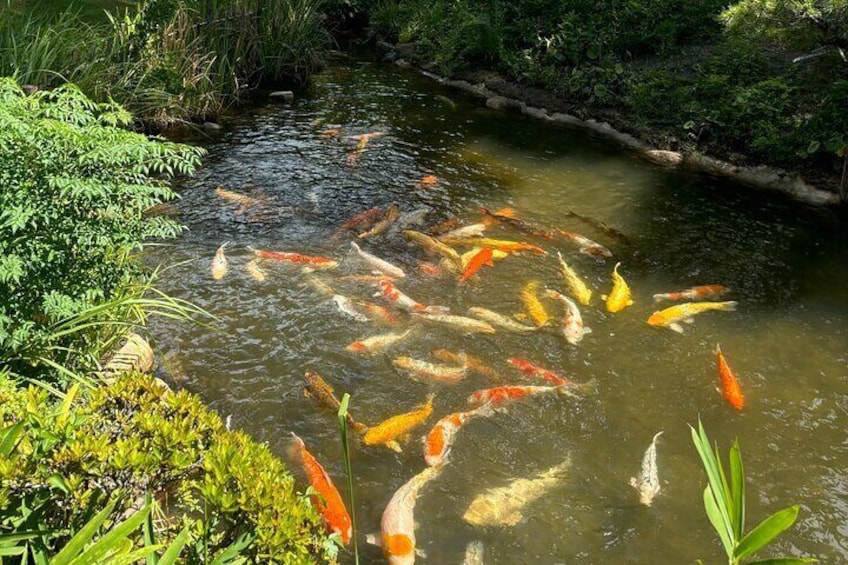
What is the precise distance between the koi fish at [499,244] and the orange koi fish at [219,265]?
2342 mm

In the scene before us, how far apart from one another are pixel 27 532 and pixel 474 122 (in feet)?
34.1

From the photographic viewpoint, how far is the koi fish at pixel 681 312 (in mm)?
5727

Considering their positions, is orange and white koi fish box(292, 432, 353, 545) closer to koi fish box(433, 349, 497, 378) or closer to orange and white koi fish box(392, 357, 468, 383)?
orange and white koi fish box(392, 357, 468, 383)

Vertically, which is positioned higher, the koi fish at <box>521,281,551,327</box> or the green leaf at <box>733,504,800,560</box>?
the green leaf at <box>733,504,800,560</box>

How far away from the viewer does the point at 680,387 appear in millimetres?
4973

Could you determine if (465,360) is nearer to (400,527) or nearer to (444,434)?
(444,434)

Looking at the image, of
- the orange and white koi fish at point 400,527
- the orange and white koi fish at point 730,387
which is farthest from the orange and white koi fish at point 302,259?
the orange and white koi fish at point 730,387

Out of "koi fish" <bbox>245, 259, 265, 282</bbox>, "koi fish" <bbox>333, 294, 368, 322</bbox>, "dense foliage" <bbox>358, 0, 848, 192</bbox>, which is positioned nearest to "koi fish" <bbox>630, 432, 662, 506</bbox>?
"koi fish" <bbox>333, 294, 368, 322</bbox>

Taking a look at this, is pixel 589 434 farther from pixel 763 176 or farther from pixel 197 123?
pixel 197 123

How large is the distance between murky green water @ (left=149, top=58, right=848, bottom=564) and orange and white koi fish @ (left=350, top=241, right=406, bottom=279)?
0.50 ft

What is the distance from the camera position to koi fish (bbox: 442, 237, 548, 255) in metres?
6.83

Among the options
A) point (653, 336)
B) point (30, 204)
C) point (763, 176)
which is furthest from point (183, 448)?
point (763, 176)

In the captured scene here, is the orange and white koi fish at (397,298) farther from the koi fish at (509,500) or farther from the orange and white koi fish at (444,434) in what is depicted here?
the koi fish at (509,500)

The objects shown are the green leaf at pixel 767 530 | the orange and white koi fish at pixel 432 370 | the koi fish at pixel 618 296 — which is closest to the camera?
the green leaf at pixel 767 530
